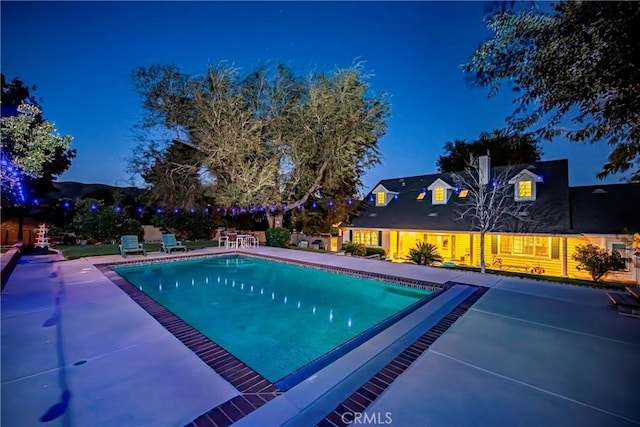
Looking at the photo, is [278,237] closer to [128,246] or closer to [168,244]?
[168,244]

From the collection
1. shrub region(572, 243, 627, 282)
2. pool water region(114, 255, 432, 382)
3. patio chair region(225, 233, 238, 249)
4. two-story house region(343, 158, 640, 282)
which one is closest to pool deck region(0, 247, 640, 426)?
pool water region(114, 255, 432, 382)

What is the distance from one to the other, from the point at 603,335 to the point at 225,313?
6250 mm

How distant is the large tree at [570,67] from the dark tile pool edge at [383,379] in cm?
308

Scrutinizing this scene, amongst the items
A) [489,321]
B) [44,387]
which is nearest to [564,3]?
[489,321]

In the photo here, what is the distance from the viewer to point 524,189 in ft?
46.2

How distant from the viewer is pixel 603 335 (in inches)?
158

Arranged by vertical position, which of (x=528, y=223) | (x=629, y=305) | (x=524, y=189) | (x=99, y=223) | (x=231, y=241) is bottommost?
(x=629, y=305)

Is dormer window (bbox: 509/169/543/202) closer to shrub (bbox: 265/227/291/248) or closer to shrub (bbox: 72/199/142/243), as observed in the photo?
shrub (bbox: 265/227/291/248)

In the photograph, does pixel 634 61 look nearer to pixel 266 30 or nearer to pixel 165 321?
pixel 165 321

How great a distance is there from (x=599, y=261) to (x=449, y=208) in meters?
6.59

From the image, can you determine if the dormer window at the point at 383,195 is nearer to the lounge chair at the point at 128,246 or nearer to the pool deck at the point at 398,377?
the lounge chair at the point at 128,246

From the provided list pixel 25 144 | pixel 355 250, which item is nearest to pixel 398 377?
pixel 25 144

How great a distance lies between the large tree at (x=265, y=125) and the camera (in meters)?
14.4

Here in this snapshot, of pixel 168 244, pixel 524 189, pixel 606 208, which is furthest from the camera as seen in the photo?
pixel 524 189
